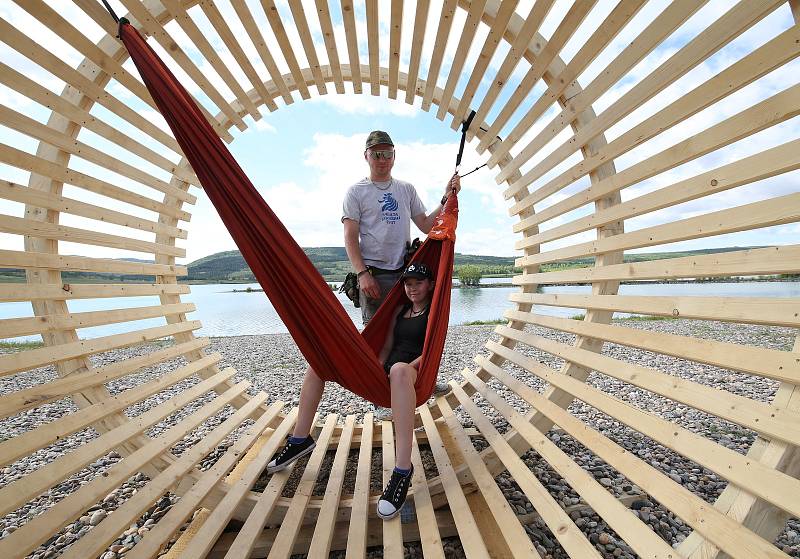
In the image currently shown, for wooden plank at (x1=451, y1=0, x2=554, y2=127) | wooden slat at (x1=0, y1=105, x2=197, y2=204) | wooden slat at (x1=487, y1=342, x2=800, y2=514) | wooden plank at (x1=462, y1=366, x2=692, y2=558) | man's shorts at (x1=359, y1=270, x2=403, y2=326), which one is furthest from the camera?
man's shorts at (x1=359, y1=270, x2=403, y2=326)

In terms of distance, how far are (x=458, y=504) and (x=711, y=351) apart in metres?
1.10

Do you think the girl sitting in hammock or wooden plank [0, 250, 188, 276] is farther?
the girl sitting in hammock

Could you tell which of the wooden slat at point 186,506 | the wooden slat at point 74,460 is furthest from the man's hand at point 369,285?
the wooden slat at point 74,460

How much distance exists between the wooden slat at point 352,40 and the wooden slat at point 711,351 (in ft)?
6.44

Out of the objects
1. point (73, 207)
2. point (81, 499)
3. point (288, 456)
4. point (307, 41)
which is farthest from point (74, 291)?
point (307, 41)

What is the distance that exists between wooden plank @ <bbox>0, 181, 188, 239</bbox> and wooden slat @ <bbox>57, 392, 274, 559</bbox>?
3.89 feet

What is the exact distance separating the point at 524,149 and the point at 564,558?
1.95 metres

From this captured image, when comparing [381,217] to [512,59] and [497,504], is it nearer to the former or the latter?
[512,59]

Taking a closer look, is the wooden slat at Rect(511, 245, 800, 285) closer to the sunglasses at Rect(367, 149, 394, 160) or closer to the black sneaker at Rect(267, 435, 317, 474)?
the sunglasses at Rect(367, 149, 394, 160)

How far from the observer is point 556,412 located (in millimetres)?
1705

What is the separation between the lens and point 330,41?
8.04ft

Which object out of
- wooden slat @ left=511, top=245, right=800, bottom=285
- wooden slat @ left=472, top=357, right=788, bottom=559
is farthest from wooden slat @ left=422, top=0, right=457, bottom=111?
wooden slat @ left=472, top=357, right=788, bottom=559

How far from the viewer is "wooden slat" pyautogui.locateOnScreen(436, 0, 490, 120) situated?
1.92m

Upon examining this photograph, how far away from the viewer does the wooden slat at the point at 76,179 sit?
1495 millimetres
